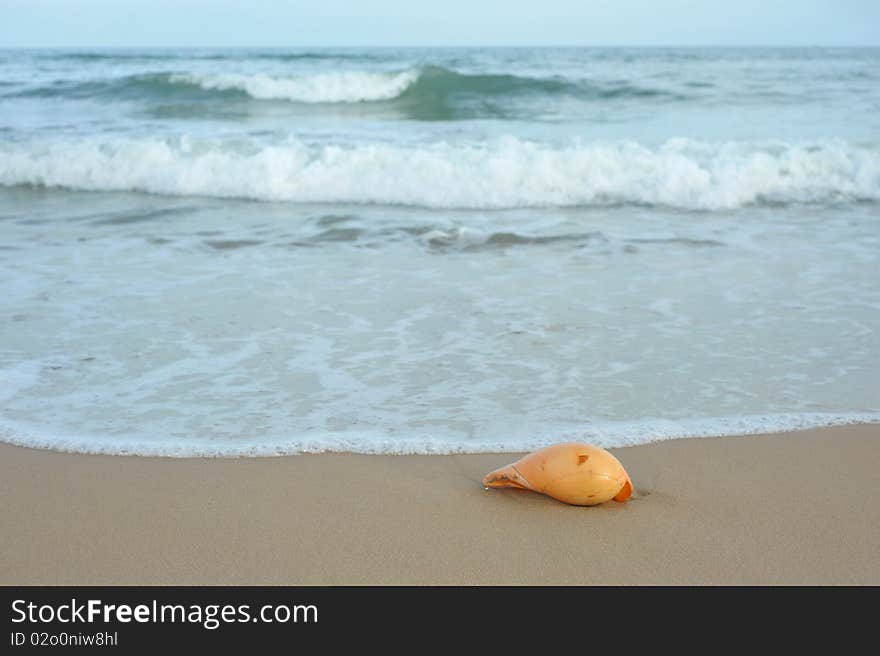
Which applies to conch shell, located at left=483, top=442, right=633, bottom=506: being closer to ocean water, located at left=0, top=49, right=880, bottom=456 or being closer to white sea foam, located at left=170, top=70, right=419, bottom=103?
ocean water, located at left=0, top=49, right=880, bottom=456

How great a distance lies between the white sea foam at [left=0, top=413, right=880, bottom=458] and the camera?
3.28 meters

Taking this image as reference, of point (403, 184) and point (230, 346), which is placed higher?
point (403, 184)

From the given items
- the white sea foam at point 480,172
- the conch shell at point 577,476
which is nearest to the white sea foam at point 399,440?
the conch shell at point 577,476

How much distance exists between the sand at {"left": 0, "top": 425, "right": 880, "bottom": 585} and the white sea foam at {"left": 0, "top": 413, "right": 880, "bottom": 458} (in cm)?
6

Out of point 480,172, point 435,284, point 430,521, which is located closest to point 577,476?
point 430,521

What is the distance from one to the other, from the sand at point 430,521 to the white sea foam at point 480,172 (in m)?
5.86

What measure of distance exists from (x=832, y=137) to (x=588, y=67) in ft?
44.6

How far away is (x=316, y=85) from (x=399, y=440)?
16.7 metres

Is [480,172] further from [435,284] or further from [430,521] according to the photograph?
[430,521]

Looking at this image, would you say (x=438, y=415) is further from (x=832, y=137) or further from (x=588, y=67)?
(x=588, y=67)

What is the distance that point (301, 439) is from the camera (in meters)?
3.36

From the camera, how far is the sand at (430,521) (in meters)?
2.45

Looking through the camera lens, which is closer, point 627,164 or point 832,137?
point 627,164

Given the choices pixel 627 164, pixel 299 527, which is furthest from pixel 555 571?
pixel 627 164
